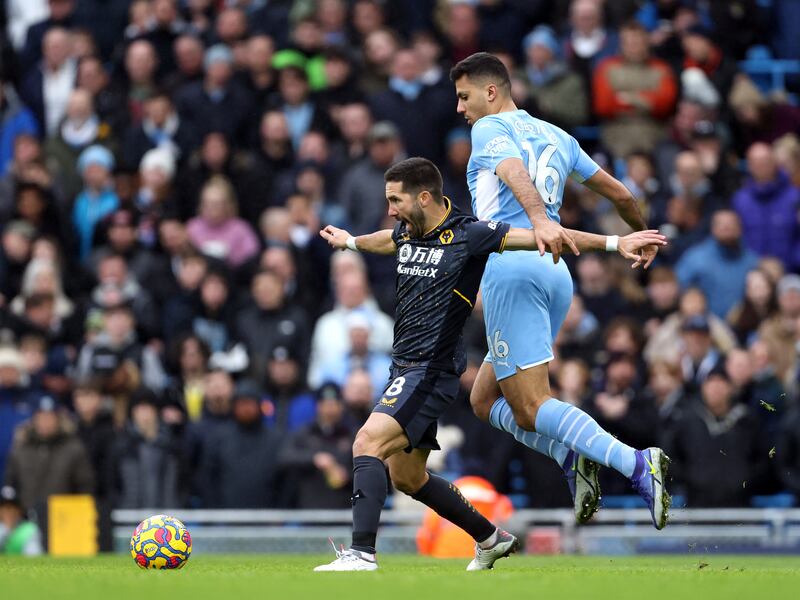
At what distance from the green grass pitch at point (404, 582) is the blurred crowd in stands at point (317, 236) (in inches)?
164

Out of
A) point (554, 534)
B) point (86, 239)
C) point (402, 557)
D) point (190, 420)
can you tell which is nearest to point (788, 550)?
point (554, 534)

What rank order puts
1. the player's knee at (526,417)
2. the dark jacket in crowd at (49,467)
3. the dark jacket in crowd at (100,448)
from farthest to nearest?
the dark jacket in crowd at (100,448)
the dark jacket in crowd at (49,467)
the player's knee at (526,417)

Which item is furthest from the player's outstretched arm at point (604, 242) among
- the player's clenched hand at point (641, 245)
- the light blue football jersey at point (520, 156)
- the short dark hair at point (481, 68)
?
the short dark hair at point (481, 68)

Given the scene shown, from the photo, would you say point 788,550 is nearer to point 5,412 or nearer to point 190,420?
point 190,420

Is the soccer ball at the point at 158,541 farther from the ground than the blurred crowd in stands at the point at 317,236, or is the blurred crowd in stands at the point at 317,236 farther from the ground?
the blurred crowd in stands at the point at 317,236

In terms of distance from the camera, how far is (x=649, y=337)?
56.1 feet

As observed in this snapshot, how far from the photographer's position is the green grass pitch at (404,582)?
8.01 meters

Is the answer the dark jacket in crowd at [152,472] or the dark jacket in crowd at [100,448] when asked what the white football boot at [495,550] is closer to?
the dark jacket in crowd at [152,472]

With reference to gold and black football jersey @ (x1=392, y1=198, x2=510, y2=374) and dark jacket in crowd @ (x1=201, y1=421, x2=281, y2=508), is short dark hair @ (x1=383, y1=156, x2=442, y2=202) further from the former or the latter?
dark jacket in crowd @ (x1=201, y1=421, x2=281, y2=508)

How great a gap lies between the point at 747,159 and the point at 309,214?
5.04 m

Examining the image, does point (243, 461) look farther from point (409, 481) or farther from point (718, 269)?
point (409, 481)

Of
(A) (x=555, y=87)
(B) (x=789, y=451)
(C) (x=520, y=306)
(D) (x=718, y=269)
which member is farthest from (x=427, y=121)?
(C) (x=520, y=306)

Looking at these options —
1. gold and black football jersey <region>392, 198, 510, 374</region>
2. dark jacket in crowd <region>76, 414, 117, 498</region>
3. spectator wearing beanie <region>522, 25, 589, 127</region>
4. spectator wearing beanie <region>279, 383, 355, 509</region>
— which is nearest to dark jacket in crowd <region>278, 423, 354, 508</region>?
spectator wearing beanie <region>279, 383, 355, 509</region>

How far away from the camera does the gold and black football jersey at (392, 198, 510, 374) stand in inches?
394
